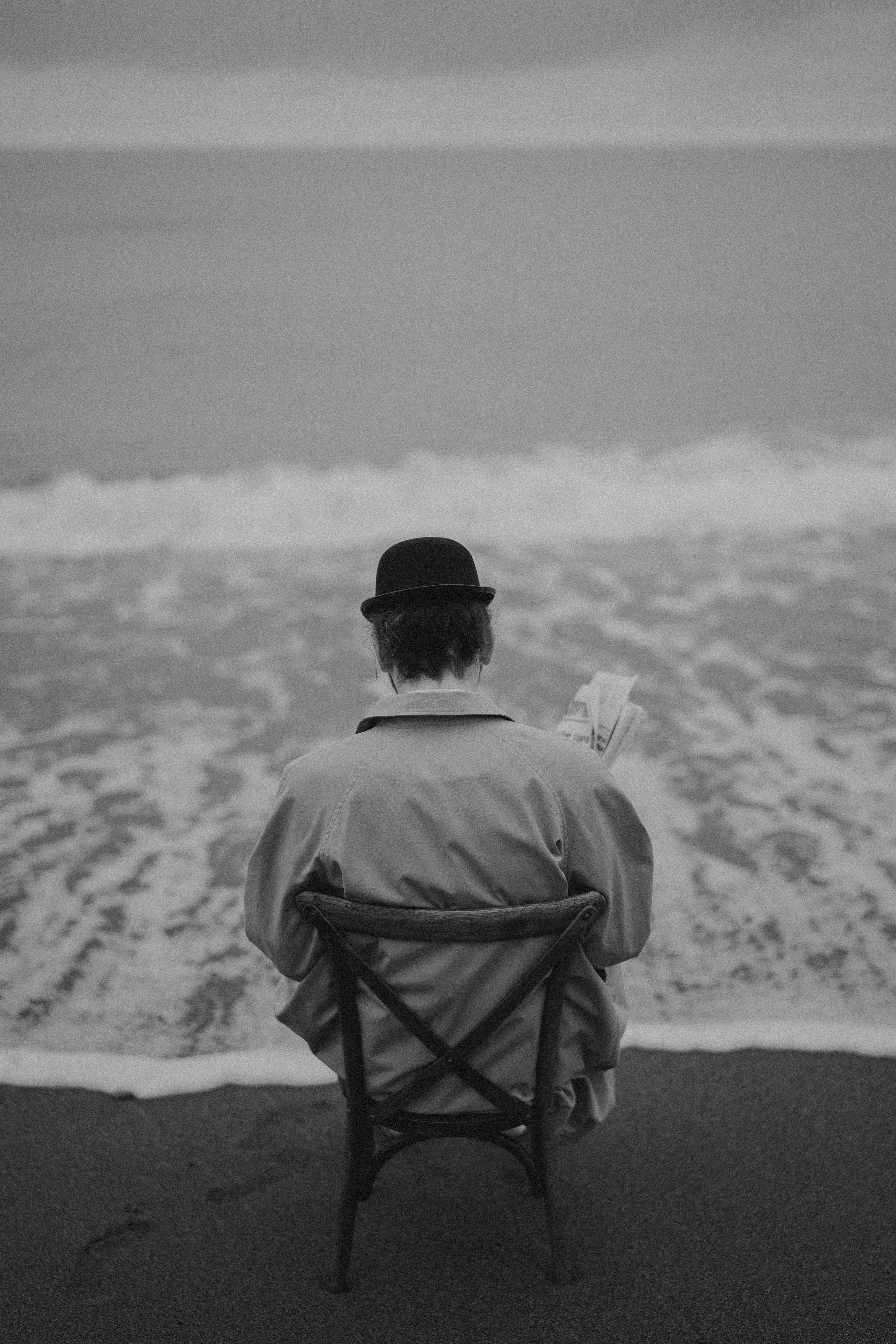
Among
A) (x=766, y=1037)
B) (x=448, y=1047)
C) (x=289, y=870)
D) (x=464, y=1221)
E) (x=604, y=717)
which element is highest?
(x=604, y=717)

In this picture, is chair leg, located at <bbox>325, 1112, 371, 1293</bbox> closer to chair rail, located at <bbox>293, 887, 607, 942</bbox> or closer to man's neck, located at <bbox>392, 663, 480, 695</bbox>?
chair rail, located at <bbox>293, 887, 607, 942</bbox>

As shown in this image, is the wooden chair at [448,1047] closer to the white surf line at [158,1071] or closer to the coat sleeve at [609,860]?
the coat sleeve at [609,860]

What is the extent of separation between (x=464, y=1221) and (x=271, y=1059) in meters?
0.83

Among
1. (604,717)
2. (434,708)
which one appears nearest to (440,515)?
(604,717)

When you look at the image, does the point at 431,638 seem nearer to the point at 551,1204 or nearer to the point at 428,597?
the point at 428,597

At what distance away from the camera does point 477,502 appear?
13477 millimetres

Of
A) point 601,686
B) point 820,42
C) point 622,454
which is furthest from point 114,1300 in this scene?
point 820,42

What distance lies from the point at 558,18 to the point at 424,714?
21.9m

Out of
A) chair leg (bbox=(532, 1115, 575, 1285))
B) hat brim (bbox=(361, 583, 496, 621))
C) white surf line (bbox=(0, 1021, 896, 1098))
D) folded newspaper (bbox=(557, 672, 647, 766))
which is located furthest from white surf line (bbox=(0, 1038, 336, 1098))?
hat brim (bbox=(361, 583, 496, 621))

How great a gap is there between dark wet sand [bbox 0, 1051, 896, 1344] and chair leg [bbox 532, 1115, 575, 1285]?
0.13ft

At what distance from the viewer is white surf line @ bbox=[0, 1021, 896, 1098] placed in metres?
3.04

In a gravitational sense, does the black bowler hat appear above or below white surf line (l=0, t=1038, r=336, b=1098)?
above

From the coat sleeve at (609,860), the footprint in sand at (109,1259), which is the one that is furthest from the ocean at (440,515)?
the coat sleeve at (609,860)

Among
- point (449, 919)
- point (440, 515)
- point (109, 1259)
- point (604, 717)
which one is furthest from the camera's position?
point (440, 515)
